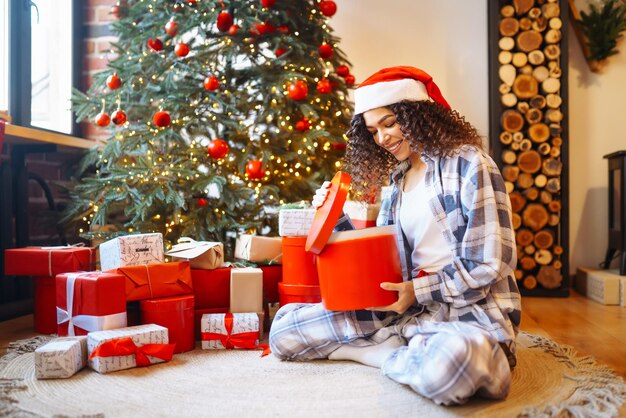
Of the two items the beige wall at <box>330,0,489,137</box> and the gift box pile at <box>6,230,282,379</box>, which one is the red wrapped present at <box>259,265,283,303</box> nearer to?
the gift box pile at <box>6,230,282,379</box>

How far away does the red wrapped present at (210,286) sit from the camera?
201cm

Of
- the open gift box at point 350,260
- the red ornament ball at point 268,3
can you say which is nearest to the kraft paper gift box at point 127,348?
the open gift box at point 350,260

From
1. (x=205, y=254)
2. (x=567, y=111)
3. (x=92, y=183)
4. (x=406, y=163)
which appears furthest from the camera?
(x=567, y=111)

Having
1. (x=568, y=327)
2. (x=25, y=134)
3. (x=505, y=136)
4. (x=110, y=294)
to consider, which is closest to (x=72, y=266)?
(x=110, y=294)

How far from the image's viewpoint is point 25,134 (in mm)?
2242

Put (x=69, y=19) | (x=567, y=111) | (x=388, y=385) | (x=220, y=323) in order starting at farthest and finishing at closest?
(x=69, y=19)
(x=567, y=111)
(x=220, y=323)
(x=388, y=385)

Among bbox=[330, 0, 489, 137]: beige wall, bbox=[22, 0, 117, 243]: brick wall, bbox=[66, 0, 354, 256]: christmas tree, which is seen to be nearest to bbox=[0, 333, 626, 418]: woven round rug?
bbox=[66, 0, 354, 256]: christmas tree

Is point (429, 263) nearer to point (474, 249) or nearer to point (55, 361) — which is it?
point (474, 249)

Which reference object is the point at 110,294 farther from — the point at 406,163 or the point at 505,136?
the point at 505,136

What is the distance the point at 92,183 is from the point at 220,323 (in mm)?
1026

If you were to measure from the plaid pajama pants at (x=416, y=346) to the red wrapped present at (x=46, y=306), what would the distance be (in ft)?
2.95

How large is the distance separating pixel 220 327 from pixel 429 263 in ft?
2.41

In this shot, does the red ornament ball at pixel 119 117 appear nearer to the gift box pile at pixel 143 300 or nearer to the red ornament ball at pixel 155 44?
the red ornament ball at pixel 155 44

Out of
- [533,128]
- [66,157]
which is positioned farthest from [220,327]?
[533,128]
